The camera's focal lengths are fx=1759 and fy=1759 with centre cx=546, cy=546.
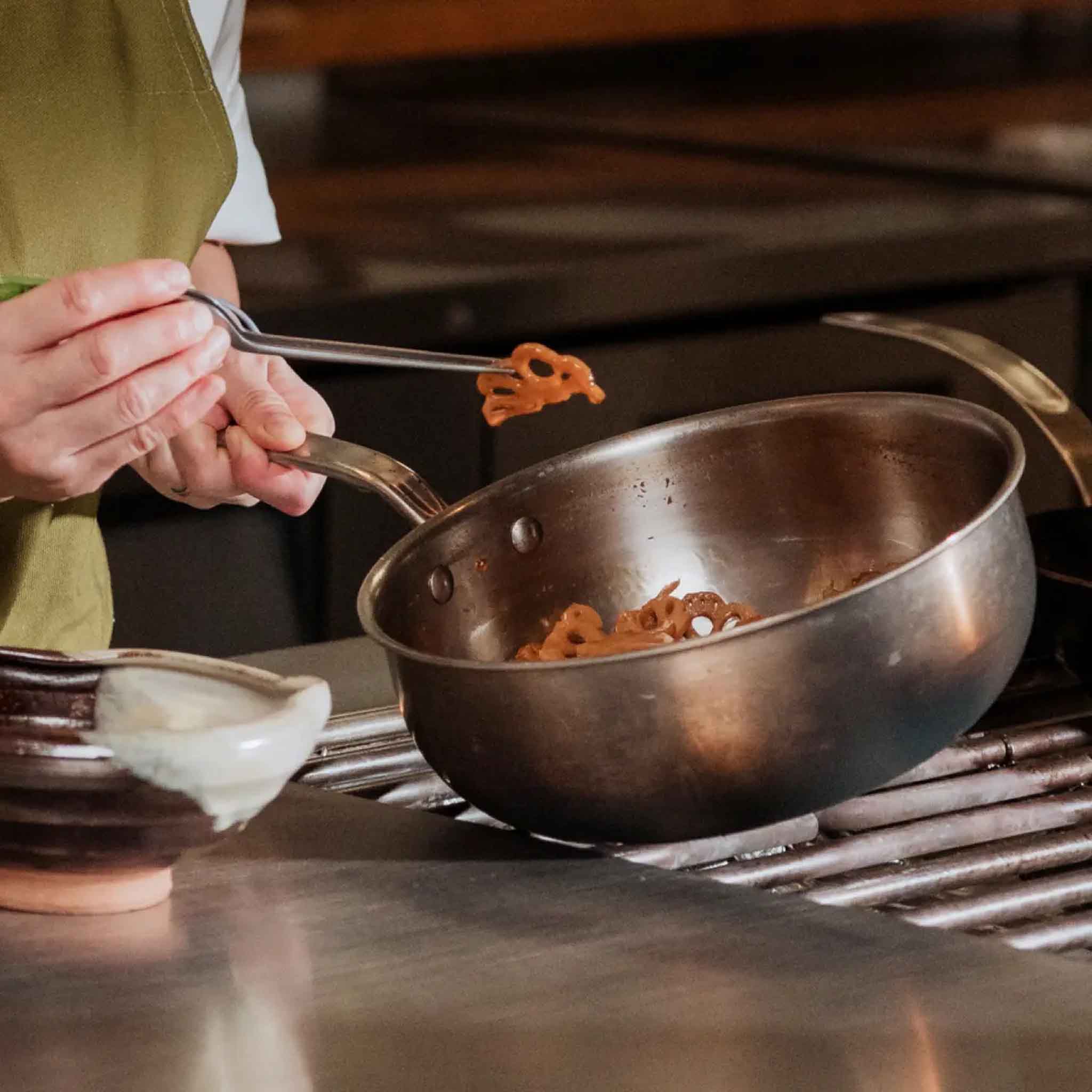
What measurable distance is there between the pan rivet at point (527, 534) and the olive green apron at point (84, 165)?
1.55 ft

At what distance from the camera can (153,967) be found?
26.0 inches

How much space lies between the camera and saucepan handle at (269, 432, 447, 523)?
86 centimetres

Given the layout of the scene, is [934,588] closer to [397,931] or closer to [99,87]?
[397,931]

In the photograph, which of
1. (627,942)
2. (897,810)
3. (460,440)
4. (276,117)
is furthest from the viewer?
(276,117)

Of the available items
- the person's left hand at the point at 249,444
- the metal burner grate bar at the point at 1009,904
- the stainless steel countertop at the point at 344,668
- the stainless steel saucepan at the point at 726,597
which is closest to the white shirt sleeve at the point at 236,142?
the person's left hand at the point at 249,444

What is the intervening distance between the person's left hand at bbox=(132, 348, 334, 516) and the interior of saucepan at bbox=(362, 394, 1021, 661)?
140mm

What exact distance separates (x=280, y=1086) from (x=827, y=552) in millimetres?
481

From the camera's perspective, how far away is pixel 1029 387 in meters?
1.08

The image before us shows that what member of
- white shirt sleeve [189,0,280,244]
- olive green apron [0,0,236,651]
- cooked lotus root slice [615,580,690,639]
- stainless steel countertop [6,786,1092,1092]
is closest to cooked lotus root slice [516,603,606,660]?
cooked lotus root slice [615,580,690,639]

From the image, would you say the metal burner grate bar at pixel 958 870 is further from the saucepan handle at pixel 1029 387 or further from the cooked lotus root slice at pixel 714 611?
the saucepan handle at pixel 1029 387

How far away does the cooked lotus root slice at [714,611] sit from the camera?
0.88m

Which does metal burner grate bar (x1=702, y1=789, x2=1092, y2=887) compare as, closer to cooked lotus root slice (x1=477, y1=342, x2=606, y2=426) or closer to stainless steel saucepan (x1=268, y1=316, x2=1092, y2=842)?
stainless steel saucepan (x1=268, y1=316, x2=1092, y2=842)

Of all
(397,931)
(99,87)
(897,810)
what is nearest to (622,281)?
(99,87)

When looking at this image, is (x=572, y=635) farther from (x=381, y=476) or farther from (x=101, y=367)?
(x=101, y=367)
